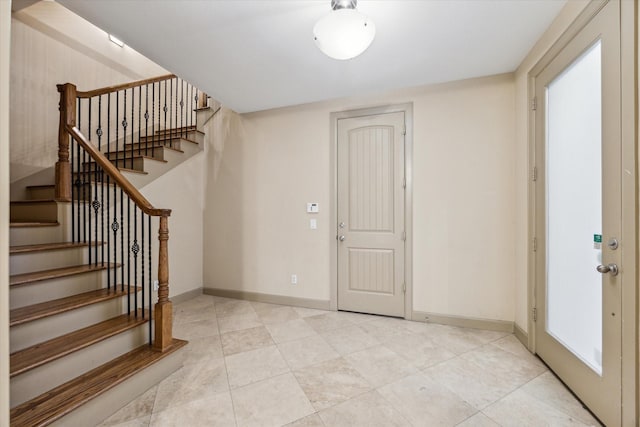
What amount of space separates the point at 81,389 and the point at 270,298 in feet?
7.66

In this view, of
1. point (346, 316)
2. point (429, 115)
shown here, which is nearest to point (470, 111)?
point (429, 115)

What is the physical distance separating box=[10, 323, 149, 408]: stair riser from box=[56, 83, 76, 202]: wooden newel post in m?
1.48

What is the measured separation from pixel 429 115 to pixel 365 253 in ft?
5.64

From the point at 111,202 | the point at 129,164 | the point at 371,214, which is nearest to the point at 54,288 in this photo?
the point at 111,202

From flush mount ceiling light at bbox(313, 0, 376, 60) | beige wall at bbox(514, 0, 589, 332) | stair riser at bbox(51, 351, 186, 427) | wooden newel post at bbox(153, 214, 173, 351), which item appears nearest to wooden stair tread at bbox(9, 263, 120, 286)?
wooden newel post at bbox(153, 214, 173, 351)

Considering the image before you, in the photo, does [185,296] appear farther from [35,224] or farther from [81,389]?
[81,389]

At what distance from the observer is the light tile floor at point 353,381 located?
1698mm

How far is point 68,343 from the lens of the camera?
5.92 ft

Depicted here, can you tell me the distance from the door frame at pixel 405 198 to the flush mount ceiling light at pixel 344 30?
1.58 m

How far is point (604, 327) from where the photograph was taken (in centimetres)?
160

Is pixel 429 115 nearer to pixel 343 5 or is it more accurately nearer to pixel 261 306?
pixel 343 5

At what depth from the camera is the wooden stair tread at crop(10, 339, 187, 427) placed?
1421mm

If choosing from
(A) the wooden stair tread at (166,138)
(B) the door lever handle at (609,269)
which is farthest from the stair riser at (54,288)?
(B) the door lever handle at (609,269)

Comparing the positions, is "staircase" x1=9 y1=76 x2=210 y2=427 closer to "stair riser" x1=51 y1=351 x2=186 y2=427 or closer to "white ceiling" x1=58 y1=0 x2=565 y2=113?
"stair riser" x1=51 y1=351 x2=186 y2=427
